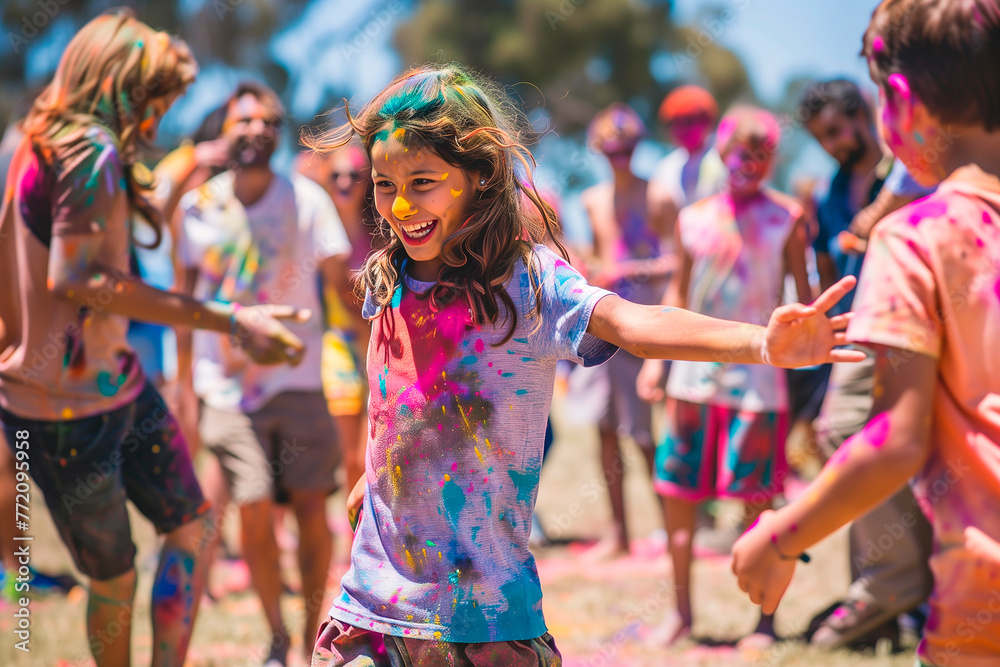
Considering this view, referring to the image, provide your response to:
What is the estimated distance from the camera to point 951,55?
1.79m

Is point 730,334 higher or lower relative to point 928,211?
lower

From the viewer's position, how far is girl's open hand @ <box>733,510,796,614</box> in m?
1.75

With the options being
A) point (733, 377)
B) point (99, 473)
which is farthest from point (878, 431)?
point (733, 377)

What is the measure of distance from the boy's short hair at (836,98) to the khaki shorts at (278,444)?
2.85 metres

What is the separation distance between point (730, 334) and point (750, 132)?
2.91 metres

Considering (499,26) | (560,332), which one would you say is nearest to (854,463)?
(560,332)

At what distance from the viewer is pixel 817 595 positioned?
482 cm

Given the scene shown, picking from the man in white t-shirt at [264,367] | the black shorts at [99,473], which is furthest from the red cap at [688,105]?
the black shorts at [99,473]

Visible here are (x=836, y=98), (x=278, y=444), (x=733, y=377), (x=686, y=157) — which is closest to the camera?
(x=278, y=444)

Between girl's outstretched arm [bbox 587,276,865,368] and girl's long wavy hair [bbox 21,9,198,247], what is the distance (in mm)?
1776

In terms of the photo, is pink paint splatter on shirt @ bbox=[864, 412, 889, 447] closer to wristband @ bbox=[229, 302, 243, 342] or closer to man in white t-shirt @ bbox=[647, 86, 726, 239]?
wristband @ bbox=[229, 302, 243, 342]

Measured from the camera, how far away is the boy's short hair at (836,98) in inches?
183
